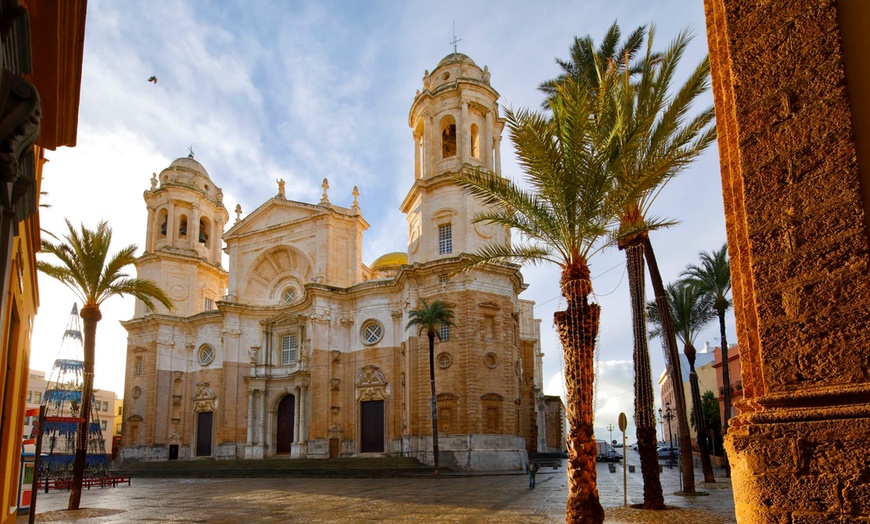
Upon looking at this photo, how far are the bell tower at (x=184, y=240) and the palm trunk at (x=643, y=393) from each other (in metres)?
39.8

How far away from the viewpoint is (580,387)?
1198 cm

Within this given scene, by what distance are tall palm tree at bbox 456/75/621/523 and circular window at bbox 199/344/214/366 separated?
126 ft

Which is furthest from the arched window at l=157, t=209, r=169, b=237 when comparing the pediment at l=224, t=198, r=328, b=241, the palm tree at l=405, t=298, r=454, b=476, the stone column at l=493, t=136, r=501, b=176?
the palm tree at l=405, t=298, r=454, b=476

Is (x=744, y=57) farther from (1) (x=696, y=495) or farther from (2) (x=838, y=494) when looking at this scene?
(1) (x=696, y=495)

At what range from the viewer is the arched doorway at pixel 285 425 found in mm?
44625

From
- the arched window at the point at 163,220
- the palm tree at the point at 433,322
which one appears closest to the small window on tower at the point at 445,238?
the palm tree at the point at 433,322

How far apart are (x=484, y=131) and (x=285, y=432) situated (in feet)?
77.1

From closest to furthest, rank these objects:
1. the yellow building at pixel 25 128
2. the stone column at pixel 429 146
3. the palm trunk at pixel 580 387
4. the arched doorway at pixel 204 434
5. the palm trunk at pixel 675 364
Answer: the yellow building at pixel 25 128 → the palm trunk at pixel 580 387 → the palm trunk at pixel 675 364 → the stone column at pixel 429 146 → the arched doorway at pixel 204 434

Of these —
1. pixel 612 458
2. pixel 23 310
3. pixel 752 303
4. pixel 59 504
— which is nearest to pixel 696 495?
pixel 752 303

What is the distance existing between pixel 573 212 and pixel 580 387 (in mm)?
3218

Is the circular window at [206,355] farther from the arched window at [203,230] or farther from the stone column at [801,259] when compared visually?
the stone column at [801,259]

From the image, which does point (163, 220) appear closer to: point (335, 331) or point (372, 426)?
point (335, 331)

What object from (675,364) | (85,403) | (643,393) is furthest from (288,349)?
(643,393)

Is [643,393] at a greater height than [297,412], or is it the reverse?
[643,393]
